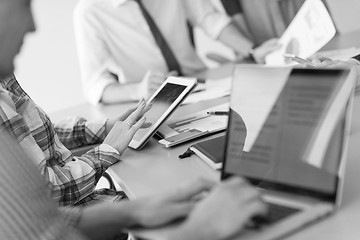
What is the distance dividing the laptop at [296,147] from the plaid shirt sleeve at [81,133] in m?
0.67

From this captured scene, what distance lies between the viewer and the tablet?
1119 millimetres

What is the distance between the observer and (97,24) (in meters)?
1.83

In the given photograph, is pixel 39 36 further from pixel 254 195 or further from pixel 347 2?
pixel 254 195

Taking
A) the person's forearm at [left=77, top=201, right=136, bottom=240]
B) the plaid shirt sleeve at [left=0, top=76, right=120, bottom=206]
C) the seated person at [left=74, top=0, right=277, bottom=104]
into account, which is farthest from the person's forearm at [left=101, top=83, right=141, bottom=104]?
the person's forearm at [left=77, top=201, right=136, bottom=240]

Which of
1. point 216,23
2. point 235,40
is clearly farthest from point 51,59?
point 235,40

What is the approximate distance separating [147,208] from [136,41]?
133 cm

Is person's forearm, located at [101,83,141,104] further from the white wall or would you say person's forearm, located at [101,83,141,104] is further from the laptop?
the white wall

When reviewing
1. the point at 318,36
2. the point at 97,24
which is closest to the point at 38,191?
the point at 318,36

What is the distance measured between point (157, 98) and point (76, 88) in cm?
198

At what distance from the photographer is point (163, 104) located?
3.93 ft

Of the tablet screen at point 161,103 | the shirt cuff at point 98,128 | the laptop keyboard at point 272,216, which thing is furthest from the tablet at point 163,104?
the laptop keyboard at point 272,216

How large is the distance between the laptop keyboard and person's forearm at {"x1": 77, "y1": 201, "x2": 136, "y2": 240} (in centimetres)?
20

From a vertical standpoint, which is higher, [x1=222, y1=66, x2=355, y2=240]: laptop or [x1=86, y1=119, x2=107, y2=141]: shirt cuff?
[x1=222, y1=66, x2=355, y2=240]: laptop

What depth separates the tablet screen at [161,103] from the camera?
1154 mm
